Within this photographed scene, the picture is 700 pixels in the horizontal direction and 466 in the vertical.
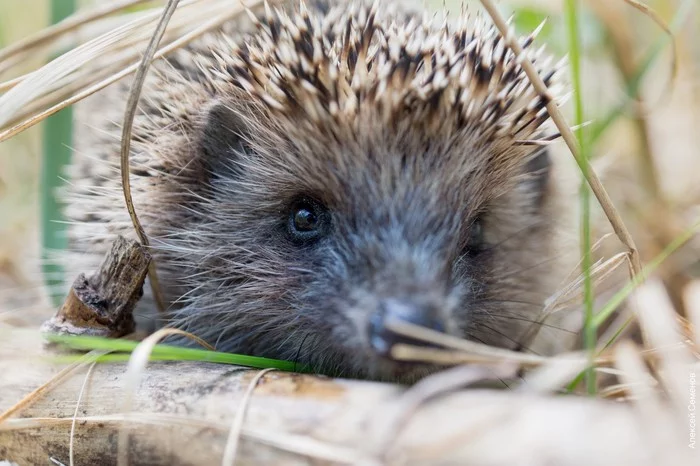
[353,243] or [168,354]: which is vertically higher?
[353,243]

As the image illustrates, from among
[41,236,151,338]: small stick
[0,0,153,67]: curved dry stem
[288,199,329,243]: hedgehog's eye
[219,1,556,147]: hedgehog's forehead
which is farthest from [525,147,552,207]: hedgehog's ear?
[0,0,153,67]: curved dry stem

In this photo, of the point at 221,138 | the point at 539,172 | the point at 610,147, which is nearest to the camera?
the point at 221,138

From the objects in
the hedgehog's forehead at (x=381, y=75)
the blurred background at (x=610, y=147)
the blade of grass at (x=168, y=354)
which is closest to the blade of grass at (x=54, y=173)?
the blurred background at (x=610, y=147)

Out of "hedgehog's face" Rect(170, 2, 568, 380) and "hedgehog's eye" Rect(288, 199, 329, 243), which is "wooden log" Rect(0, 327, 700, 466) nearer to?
"hedgehog's face" Rect(170, 2, 568, 380)

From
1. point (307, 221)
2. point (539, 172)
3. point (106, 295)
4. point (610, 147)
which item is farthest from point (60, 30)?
point (610, 147)

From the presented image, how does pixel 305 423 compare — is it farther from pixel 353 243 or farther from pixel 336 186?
pixel 336 186

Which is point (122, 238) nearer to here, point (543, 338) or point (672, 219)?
point (543, 338)

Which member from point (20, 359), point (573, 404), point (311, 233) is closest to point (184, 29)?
point (311, 233)
